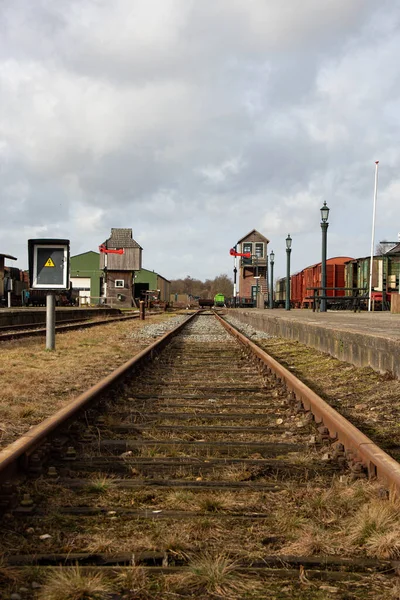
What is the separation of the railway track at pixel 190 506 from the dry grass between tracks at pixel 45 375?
0.47 metres

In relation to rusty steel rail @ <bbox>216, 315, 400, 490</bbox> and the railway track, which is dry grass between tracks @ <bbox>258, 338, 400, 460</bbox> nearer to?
rusty steel rail @ <bbox>216, 315, 400, 490</bbox>

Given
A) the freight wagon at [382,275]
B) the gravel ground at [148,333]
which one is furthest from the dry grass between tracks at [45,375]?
the freight wagon at [382,275]

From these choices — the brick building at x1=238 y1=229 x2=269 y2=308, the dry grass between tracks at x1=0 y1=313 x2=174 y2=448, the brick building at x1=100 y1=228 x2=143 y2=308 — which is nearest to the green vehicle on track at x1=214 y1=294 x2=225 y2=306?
the brick building at x1=238 y1=229 x2=269 y2=308

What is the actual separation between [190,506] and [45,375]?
15.8 ft

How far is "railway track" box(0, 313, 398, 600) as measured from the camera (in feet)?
6.45

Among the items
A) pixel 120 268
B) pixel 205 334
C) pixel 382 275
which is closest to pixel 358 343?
pixel 205 334

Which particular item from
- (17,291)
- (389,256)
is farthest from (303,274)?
(17,291)

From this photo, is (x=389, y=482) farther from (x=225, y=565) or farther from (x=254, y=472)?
(x=225, y=565)

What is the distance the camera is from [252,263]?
70.0 meters

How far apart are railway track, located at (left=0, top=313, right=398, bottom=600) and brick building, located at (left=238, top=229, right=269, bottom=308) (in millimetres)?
63129

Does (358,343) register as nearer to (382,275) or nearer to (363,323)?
(363,323)

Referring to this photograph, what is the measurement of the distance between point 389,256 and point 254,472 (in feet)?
103

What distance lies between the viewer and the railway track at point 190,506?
1.97m

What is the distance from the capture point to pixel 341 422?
3.76m
